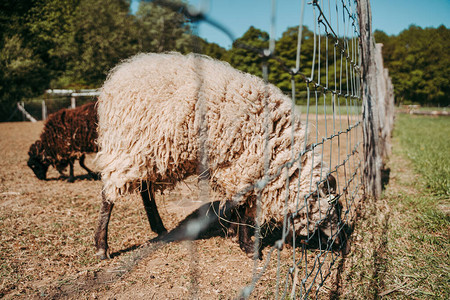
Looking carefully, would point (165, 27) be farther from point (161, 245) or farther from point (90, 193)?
point (161, 245)

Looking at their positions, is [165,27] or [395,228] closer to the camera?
[395,228]

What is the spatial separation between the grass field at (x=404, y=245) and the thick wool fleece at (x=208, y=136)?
0.56m

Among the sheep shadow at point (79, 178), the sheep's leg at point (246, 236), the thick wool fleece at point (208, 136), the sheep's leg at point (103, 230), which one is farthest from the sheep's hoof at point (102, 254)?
the sheep shadow at point (79, 178)

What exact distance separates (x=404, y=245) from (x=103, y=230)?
2.85m

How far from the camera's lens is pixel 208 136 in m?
2.56

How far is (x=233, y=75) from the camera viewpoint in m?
2.79

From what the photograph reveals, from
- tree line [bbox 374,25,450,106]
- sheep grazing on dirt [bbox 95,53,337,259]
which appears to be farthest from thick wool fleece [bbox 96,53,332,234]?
tree line [bbox 374,25,450,106]

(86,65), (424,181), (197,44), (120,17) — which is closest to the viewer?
(197,44)

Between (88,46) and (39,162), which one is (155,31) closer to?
(88,46)

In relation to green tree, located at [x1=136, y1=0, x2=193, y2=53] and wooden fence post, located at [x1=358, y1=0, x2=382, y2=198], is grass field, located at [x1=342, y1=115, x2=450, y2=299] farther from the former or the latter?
green tree, located at [x1=136, y1=0, x2=193, y2=53]

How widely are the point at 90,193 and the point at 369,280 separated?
14.5ft

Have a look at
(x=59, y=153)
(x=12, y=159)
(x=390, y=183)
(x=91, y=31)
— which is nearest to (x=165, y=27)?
(x=91, y=31)

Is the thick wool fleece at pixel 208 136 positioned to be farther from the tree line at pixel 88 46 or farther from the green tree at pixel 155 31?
the green tree at pixel 155 31

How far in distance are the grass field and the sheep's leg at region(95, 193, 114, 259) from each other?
7.13ft
